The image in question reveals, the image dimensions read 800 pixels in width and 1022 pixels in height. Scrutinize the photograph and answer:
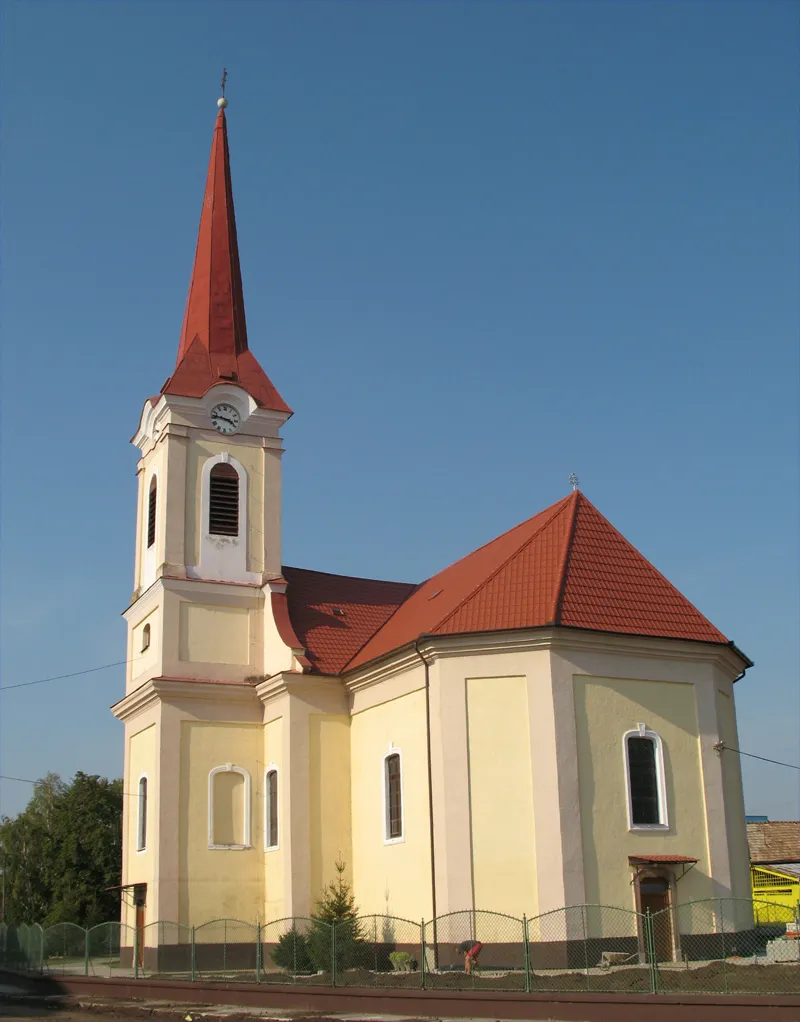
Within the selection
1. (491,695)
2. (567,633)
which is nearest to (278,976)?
(491,695)

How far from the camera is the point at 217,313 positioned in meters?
33.0

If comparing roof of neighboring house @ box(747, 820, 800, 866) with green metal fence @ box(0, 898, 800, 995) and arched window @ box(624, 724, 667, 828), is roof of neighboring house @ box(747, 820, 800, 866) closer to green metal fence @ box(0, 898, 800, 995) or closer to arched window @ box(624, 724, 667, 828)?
green metal fence @ box(0, 898, 800, 995)

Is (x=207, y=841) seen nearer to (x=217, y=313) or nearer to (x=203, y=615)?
(x=203, y=615)

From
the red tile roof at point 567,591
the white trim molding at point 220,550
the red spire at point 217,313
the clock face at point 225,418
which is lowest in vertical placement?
the red tile roof at point 567,591

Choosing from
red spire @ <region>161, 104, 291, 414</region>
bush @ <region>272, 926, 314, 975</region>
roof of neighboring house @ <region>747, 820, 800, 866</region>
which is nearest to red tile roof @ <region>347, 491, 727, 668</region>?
bush @ <region>272, 926, 314, 975</region>

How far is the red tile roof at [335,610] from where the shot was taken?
29641 mm

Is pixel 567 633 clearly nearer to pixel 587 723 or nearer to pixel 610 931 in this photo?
pixel 587 723

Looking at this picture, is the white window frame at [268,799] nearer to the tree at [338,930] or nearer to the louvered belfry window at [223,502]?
the tree at [338,930]

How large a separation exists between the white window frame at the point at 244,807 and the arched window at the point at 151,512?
6712 mm

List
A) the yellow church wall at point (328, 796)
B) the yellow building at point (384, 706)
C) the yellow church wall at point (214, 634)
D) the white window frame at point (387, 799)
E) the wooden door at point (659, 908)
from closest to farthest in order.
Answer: the wooden door at point (659, 908), the yellow building at point (384, 706), the white window frame at point (387, 799), the yellow church wall at point (328, 796), the yellow church wall at point (214, 634)

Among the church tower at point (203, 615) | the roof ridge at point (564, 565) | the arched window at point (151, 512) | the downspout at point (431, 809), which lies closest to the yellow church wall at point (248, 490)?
the church tower at point (203, 615)

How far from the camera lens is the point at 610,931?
72.4 ft

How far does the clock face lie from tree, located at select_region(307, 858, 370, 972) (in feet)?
39.5

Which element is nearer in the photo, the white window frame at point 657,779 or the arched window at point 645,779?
the white window frame at point 657,779
